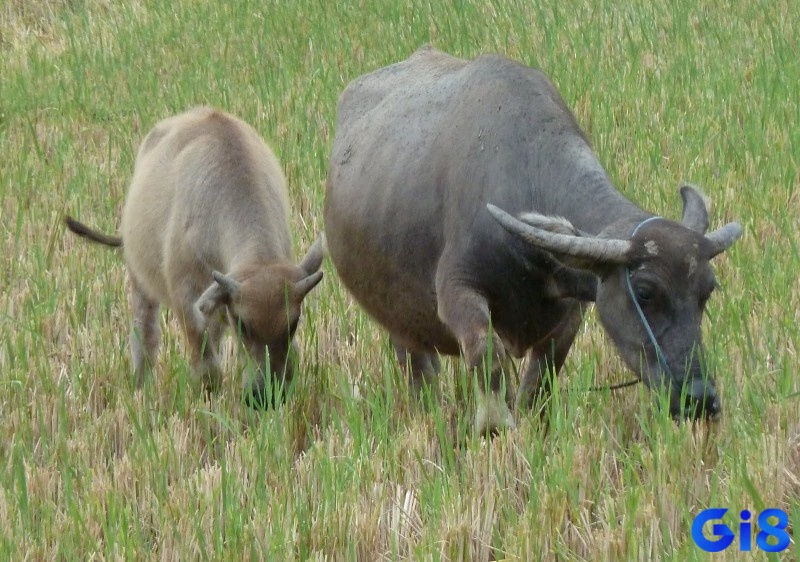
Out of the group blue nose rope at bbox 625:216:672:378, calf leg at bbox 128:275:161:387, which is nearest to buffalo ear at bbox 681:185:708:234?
blue nose rope at bbox 625:216:672:378

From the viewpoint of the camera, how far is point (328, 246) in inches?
232

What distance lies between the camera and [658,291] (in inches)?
158

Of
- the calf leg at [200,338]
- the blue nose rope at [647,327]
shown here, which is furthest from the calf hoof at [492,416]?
the calf leg at [200,338]

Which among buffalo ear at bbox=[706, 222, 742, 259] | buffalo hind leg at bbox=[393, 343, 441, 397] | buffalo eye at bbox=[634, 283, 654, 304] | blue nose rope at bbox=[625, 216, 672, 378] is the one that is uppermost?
buffalo ear at bbox=[706, 222, 742, 259]

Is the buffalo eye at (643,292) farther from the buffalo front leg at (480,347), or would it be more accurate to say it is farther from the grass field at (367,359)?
the buffalo front leg at (480,347)

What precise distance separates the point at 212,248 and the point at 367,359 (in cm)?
85

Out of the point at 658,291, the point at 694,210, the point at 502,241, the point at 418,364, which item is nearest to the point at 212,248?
the point at 418,364

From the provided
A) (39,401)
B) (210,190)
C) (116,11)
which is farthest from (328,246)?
(116,11)

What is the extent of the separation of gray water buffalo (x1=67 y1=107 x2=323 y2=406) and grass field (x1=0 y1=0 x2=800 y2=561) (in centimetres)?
18

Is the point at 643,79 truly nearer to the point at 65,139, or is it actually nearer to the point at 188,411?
the point at 65,139

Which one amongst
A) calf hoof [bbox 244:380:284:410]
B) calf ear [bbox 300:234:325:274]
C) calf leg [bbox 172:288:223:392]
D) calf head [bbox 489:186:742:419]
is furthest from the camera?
calf leg [bbox 172:288:223:392]

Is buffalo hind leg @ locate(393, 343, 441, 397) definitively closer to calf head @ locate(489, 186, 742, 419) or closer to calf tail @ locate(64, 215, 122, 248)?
calf head @ locate(489, 186, 742, 419)

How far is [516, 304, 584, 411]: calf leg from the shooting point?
4844 millimetres

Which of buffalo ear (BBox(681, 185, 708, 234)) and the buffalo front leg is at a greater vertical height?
buffalo ear (BBox(681, 185, 708, 234))
